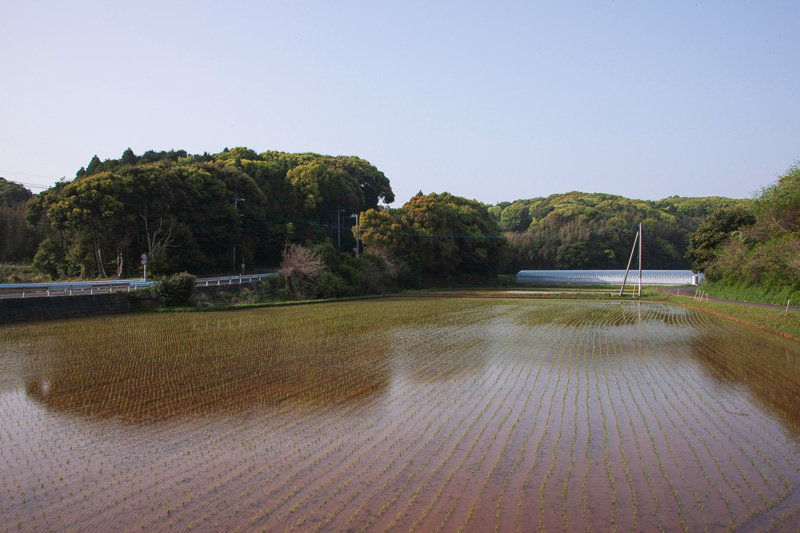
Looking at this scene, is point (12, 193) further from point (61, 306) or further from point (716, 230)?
point (716, 230)

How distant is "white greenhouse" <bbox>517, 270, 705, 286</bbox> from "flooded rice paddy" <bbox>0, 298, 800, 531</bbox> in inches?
1567

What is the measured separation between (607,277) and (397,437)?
53106mm

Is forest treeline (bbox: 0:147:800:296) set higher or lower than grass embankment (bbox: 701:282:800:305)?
higher

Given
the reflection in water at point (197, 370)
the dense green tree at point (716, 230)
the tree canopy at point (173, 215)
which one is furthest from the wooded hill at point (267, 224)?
the reflection in water at point (197, 370)

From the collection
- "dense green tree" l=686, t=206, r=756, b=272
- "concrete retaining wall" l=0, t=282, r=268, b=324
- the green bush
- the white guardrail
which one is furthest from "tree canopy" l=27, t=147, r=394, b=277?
"dense green tree" l=686, t=206, r=756, b=272

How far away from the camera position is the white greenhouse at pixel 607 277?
5045cm

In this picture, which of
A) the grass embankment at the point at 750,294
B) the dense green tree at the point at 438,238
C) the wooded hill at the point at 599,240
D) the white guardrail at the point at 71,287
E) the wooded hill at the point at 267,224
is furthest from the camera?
the wooded hill at the point at 599,240

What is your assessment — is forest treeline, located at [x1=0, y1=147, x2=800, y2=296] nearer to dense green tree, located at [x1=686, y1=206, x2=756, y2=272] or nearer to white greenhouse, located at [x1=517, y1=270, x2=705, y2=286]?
dense green tree, located at [x1=686, y1=206, x2=756, y2=272]

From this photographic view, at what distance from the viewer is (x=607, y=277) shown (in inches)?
2185

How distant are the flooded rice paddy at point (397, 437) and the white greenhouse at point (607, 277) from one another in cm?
Answer: 3980

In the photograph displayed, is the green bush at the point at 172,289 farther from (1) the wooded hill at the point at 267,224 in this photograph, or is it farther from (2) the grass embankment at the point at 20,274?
→ (2) the grass embankment at the point at 20,274

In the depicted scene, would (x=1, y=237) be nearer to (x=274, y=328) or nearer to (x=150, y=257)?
(x=150, y=257)

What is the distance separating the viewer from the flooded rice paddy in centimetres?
440

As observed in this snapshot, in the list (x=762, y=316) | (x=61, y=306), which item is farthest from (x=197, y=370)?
(x=762, y=316)
